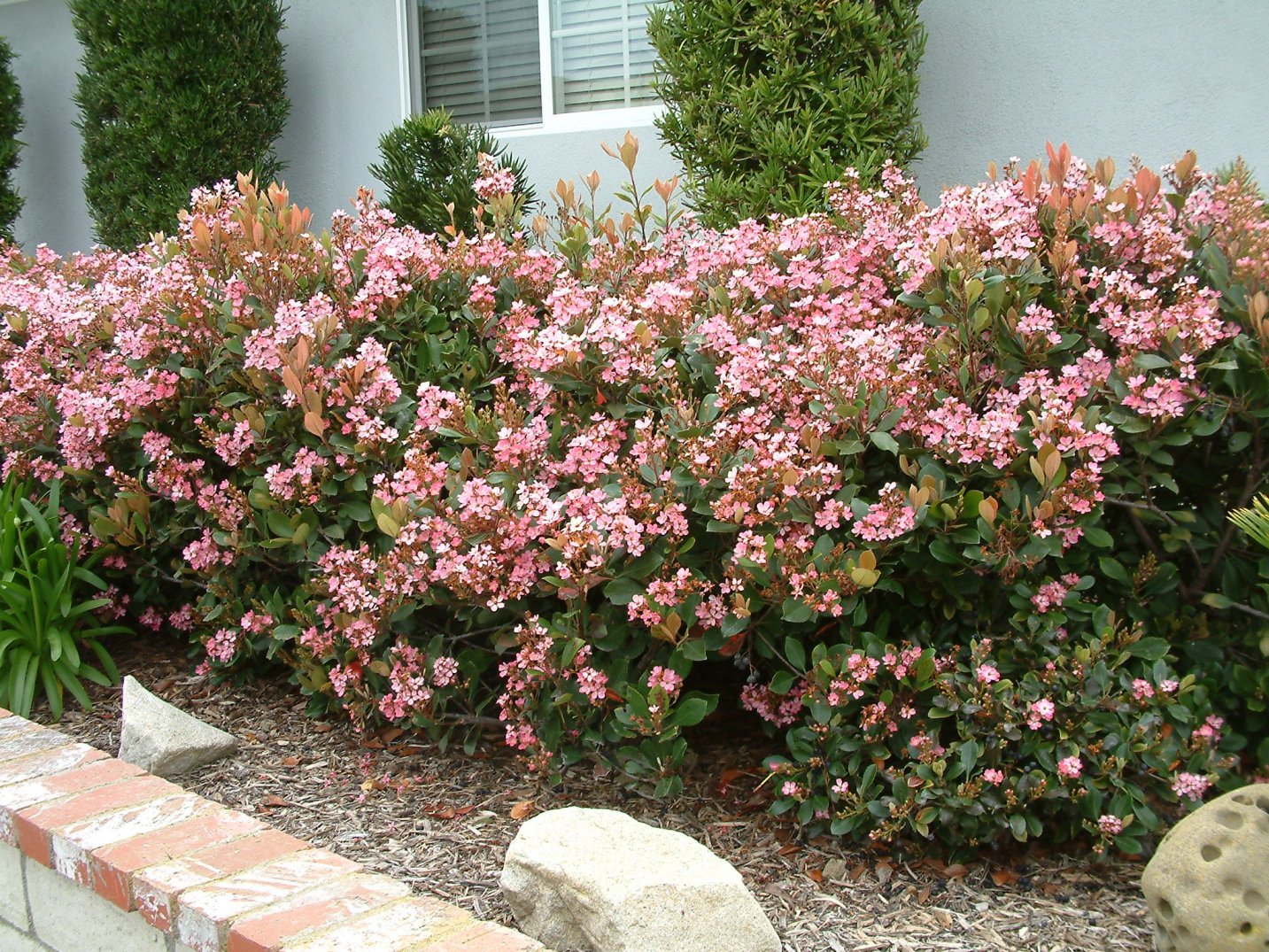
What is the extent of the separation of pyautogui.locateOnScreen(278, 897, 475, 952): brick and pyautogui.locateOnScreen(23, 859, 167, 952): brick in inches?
18.0

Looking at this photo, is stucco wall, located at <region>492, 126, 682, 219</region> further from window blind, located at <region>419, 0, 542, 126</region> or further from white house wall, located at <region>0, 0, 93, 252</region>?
white house wall, located at <region>0, 0, 93, 252</region>

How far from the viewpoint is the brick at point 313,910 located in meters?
2.08

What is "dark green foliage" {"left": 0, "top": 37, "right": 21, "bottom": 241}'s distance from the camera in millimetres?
9633

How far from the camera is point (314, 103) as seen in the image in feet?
28.1

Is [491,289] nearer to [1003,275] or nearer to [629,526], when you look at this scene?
[629,526]

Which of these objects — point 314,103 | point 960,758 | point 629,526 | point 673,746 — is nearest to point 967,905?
point 960,758

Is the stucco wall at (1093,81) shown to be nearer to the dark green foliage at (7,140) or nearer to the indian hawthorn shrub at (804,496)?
the indian hawthorn shrub at (804,496)

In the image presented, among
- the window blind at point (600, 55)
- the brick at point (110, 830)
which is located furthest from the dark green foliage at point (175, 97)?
the brick at point (110, 830)

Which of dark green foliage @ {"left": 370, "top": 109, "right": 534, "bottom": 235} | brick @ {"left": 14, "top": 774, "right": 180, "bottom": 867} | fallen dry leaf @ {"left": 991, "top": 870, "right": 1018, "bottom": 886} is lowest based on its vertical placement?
fallen dry leaf @ {"left": 991, "top": 870, "right": 1018, "bottom": 886}

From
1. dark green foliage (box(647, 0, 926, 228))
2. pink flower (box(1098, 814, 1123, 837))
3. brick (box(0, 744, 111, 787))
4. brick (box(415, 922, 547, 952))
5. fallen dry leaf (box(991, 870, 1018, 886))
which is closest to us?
brick (box(415, 922, 547, 952))

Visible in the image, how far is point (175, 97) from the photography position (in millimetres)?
7957

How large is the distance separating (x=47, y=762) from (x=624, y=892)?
172 centimetres

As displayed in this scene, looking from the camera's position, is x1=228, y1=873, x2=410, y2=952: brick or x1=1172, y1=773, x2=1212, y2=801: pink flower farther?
x1=1172, y1=773, x2=1212, y2=801: pink flower

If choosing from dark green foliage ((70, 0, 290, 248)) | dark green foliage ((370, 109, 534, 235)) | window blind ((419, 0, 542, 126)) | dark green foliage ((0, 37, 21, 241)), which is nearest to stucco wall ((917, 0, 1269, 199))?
dark green foliage ((370, 109, 534, 235))
